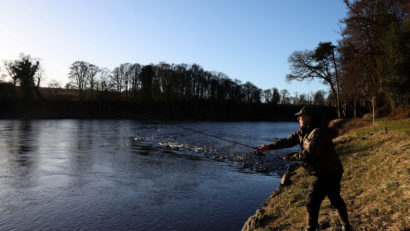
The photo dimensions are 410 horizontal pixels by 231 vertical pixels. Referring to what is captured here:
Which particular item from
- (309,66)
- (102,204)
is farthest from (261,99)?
(102,204)

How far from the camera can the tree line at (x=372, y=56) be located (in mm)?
15172

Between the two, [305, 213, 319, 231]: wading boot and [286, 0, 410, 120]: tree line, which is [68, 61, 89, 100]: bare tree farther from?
[305, 213, 319, 231]: wading boot

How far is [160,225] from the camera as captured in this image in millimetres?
6762

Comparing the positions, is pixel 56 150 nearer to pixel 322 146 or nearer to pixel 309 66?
pixel 322 146

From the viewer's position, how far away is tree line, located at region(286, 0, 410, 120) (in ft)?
49.8

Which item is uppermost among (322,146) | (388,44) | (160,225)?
(388,44)

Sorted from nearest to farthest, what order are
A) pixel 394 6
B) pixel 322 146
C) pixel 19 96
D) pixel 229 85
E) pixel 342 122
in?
1. pixel 322 146
2. pixel 394 6
3. pixel 342 122
4. pixel 19 96
5. pixel 229 85

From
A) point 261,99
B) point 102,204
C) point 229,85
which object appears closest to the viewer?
point 102,204

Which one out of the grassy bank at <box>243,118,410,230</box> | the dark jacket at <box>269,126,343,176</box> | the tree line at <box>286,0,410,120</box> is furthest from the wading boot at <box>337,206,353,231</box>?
the tree line at <box>286,0,410,120</box>

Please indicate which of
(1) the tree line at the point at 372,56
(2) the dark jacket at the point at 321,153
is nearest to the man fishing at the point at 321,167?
(2) the dark jacket at the point at 321,153

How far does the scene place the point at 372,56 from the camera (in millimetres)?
23672

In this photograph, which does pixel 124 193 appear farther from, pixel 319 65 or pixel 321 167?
pixel 319 65

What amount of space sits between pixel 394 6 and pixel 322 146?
2506 centimetres

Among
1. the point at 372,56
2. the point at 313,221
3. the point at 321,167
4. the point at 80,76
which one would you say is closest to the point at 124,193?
the point at 313,221
